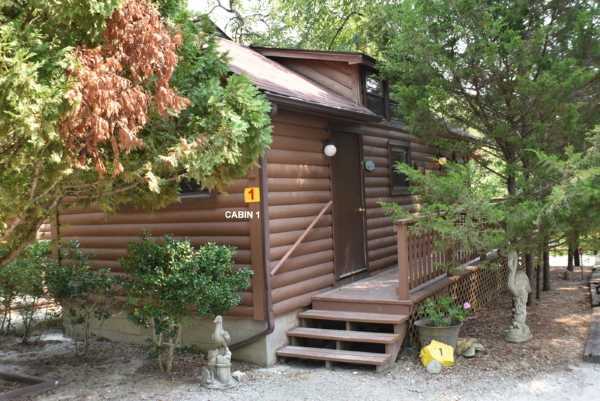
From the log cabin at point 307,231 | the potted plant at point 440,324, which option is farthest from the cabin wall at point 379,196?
the potted plant at point 440,324

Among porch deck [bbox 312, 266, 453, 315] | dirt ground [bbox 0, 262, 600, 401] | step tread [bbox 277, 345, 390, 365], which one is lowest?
dirt ground [bbox 0, 262, 600, 401]

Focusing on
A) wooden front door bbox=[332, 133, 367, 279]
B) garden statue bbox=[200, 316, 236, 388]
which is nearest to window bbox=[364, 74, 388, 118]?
wooden front door bbox=[332, 133, 367, 279]

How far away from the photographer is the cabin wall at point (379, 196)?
27.5ft

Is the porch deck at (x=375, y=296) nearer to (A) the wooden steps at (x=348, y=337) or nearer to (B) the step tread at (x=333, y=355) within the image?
(A) the wooden steps at (x=348, y=337)

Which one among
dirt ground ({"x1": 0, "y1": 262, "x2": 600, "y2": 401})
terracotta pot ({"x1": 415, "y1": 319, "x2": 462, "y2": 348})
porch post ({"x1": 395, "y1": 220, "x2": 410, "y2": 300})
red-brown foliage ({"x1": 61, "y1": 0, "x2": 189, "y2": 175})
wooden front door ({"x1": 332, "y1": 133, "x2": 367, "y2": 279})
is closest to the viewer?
red-brown foliage ({"x1": 61, "y1": 0, "x2": 189, "y2": 175})

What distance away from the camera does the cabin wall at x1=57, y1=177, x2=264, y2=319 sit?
6039mm

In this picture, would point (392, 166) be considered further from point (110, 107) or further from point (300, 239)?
point (110, 107)

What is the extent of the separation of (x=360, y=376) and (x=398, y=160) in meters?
4.82

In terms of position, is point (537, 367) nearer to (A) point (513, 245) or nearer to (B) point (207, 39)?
(A) point (513, 245)

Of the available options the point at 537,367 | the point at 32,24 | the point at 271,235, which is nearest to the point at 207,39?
the point at 32,24

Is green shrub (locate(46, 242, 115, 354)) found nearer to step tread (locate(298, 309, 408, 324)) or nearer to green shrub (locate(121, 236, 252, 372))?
green shrub (locate(121, 236, 252, 372))

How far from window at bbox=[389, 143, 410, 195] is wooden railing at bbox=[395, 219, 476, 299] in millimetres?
1833

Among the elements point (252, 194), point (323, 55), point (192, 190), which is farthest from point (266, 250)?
point (323, 55)

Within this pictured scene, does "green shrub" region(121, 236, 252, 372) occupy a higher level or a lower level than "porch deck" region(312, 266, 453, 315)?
higher
